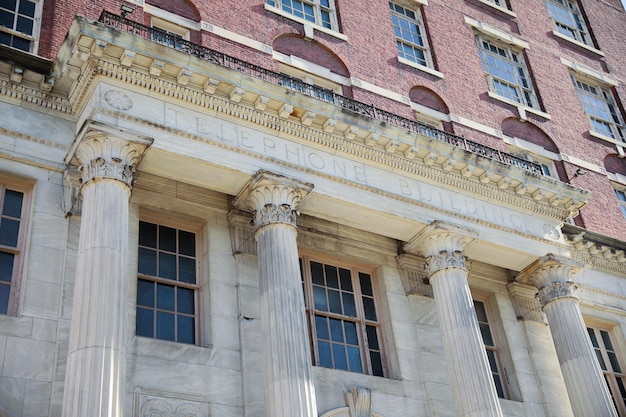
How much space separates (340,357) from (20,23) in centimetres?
1093

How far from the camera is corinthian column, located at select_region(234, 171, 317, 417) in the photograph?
51.0 feet

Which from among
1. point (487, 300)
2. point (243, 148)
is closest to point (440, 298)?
point (487, 300)

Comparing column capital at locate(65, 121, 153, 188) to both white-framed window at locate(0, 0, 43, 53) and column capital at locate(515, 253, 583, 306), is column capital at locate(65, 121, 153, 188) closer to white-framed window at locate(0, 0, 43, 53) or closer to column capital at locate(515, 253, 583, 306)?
white-framed window at locate(0, 0, 43, 53)

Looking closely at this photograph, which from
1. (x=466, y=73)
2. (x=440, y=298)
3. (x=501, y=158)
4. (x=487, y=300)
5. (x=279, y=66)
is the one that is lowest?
(x=440, y=298)

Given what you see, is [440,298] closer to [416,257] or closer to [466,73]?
[416,257]

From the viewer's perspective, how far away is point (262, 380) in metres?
17.3

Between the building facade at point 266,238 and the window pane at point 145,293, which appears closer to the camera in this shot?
the building facade at point 266,238

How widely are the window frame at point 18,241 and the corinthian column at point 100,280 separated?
3.88ft

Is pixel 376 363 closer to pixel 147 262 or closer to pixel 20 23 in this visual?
pixel 147 262

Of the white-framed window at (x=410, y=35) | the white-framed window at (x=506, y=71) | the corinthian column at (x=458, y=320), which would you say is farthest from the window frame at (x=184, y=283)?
the white-framed window at (x=506, y=71)

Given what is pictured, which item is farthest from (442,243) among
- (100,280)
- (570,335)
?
(100,280)

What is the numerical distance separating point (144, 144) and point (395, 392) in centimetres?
803

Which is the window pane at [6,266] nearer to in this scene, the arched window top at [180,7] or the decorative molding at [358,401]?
the decorative molding at [358,401]

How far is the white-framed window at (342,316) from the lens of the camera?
1934 centimetres
